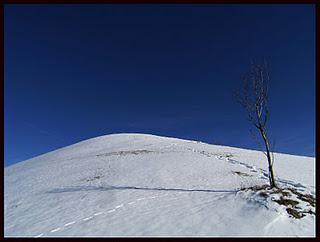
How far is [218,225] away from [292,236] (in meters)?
2.89

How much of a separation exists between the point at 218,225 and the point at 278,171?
13424 millimetres

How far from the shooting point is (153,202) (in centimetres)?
1334

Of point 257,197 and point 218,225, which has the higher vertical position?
point 257,197

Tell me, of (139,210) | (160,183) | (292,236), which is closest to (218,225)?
(292,236)

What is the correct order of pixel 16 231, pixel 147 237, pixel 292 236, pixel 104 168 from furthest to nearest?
pixel 104 168 < pixel 16 231 < pixel 147 237 < pixel 292 236

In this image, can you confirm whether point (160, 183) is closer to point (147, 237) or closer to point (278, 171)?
point (147, 237)

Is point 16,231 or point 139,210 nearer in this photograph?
point 16,231

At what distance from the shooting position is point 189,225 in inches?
394

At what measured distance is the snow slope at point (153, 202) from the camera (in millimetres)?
9758

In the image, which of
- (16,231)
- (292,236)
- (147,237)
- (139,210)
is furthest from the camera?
(139,210)

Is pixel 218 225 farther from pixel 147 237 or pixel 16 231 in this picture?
pixel 16 231

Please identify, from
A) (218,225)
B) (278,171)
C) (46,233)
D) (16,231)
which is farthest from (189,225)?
(278,171)

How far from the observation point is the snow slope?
9.76 metres

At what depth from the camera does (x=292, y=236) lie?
8.58m
